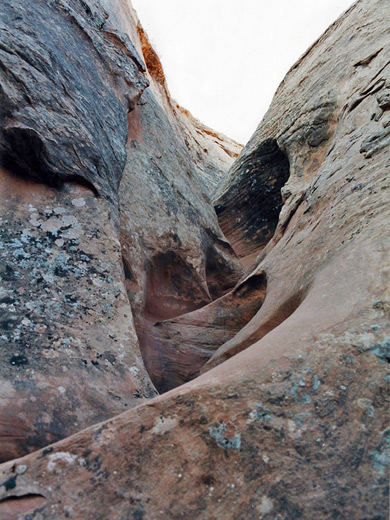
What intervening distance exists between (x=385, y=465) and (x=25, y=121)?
157 inches

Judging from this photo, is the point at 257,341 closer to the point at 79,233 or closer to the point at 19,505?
the point at 79,233

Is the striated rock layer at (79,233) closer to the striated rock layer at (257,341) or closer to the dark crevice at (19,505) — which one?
the striated rock layer at (257,341)

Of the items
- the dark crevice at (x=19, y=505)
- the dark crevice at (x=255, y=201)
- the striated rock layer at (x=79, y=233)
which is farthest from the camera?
the dark crevice at (x=255, y=201)

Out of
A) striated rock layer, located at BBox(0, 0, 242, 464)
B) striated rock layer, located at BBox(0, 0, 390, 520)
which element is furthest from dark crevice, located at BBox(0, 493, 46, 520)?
striated rock layer, located at BBox(0, 0, 242, 464)

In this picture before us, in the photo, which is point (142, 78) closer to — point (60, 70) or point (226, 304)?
point (60, 70)

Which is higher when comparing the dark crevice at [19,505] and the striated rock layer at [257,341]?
the striated rock layer at [257,341]

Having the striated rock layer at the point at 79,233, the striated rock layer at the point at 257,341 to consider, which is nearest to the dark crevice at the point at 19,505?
the striated rock layer at the point at 257,341

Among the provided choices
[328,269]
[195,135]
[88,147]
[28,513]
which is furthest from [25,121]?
[195,135]

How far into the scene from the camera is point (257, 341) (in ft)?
10.9

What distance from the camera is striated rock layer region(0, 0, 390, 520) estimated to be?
5.72 feet

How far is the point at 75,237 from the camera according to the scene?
386cm

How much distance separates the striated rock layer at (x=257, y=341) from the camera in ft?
5.72

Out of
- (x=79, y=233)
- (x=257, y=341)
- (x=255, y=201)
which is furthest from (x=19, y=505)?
(x=255, y=201)

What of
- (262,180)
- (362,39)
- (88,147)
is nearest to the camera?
(88,147)
